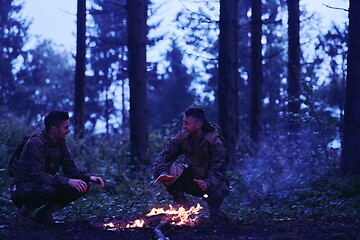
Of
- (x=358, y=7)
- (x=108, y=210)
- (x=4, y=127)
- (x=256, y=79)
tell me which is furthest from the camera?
(x=256, y=79)

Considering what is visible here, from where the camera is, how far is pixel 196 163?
692 cm

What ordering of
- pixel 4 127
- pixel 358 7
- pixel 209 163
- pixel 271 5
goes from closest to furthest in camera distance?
pixel 209 163 < pixel 358 7 < pixel 4 127 < pixel 271 5

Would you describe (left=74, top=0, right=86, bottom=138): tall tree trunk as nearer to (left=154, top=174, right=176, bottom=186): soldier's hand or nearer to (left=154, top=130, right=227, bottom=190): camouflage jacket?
(left=154, top=130, right=227, bottom=190): camouflage jacket

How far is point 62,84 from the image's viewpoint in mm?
55188

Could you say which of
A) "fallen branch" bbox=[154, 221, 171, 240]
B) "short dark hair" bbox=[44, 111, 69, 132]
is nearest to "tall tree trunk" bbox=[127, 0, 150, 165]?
"short dark hair" bbox=[44, 111, 69, 132]

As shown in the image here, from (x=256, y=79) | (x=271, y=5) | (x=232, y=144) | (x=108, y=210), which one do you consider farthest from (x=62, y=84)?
(x=108, y=210)

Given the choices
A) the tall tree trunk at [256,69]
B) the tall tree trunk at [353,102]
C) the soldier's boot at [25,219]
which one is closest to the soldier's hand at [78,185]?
the soldier's boot at [25,219]

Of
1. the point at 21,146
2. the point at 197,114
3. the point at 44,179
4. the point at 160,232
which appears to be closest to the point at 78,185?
the point at 44,179

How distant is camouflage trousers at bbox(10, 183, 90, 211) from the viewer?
6.19 meters

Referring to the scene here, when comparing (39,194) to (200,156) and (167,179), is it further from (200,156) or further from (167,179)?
(200,156)

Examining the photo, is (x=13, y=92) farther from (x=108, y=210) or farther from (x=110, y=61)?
(x=108, y=210)

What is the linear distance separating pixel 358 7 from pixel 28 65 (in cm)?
4342

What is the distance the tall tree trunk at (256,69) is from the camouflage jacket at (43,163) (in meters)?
11.9

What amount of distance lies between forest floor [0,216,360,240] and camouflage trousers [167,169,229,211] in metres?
0.45
